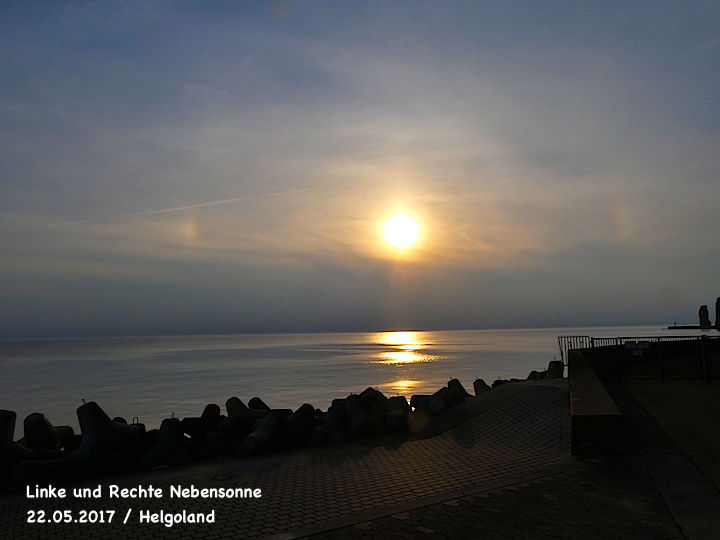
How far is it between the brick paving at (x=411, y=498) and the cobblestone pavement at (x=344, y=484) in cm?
2

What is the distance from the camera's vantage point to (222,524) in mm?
6969

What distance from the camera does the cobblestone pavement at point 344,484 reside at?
275 inches

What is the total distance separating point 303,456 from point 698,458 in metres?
6.92

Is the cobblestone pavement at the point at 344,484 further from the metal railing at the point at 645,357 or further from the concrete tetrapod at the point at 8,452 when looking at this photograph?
the metal railing at the point at 645,357

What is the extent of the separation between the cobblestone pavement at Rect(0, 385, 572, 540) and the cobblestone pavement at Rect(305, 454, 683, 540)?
5 cm

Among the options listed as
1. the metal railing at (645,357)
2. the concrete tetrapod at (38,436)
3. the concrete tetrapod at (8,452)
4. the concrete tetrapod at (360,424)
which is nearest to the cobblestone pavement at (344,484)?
the concrete tetrapod at (360,424)

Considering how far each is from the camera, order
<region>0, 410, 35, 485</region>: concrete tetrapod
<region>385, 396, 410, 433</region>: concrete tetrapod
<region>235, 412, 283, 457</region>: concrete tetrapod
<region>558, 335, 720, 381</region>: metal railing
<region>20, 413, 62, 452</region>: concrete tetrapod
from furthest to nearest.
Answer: <region>558, 335, 720, 381</region>: metal railing → <region>385, 396, 410, 433</region>: concrete tetrapod → <region>20, 413, 62, 452</region>: concrete tetrapod → <region>235, 412, 283, 457</region>: concrete tetrapod → <region>0, 410, 35, 485</region>: concrete tetrapod

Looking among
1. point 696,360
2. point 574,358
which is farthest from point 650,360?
point 574,358

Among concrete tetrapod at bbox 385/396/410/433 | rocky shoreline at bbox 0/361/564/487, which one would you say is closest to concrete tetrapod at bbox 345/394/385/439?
rocky shoreline at bbox 0/361/564/487

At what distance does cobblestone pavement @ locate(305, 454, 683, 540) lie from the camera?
6.21 meters

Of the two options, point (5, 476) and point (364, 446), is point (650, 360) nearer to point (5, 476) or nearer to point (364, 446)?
point (364, 446)

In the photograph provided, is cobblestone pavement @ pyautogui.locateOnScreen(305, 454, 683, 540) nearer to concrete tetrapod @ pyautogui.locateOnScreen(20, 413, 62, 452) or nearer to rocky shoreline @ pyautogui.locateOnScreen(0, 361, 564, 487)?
rocky shoreline @ pyautogui.locateOnScreen(0, 361, 564, 487)

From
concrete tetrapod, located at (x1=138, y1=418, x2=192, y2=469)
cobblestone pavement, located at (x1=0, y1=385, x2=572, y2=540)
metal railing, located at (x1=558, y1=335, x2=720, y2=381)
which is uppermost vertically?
metal railing, located at (x1=558, y1=335, x2=720, y2=381)

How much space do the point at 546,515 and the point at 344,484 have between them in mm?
3192
